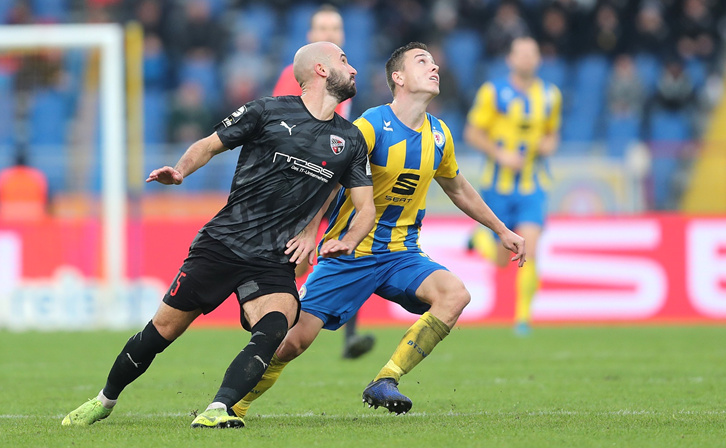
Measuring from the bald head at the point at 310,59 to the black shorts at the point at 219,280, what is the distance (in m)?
0.95

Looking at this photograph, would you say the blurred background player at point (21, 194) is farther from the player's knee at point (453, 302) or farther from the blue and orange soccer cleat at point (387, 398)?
the blue and orange soccer cleat at point (387, 398)

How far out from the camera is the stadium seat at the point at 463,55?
19203 mm

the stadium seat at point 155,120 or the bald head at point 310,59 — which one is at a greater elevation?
the stadium seat at point 155,120

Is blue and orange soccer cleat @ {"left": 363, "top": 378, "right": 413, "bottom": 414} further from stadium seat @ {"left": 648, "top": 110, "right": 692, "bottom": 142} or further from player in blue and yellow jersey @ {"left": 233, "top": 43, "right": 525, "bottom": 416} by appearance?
stadium seat @ {"left": 648, "top": 110, "right": 692, "bottom": 142}

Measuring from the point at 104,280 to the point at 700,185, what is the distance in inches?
305

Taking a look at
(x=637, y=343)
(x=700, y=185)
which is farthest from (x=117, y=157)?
(x=700, y=185)

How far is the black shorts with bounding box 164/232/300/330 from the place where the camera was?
5.43m

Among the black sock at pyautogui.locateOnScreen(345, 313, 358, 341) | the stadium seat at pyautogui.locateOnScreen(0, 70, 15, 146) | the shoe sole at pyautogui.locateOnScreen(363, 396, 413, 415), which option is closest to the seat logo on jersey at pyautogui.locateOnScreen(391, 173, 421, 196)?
the shoe sole at pyautogui.locateOnScreen(363, 396, 413, 415)

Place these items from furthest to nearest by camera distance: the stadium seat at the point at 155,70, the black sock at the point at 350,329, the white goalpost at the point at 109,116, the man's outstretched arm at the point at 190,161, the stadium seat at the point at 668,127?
the stadium seat at the point at 155,70 < the stadium seat at the point at 668,127 < the white goalpost at the point at 109,116 < the black sock at the point at 350,329 < the man's outstretched arm at the point at 190,161

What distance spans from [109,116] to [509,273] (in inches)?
203

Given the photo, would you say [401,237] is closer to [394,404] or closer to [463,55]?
[394,404]

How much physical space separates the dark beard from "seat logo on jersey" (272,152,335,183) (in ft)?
1.28

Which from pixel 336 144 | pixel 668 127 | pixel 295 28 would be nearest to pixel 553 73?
pixel 668 127

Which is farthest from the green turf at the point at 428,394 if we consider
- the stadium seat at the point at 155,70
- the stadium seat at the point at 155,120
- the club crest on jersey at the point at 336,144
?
the stadium seat at the point at 155,70
